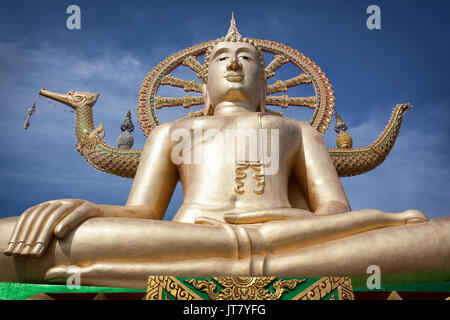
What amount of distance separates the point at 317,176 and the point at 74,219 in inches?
69.9

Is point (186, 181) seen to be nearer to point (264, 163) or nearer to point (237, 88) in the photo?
point (264, 163)

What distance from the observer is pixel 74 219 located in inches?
77.4

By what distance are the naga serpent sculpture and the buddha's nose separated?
0.78m

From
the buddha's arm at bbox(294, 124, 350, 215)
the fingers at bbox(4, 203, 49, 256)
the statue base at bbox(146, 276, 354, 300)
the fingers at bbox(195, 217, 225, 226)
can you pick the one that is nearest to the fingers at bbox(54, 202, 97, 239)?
the fingers at bbox(4, 203, 49, 256)

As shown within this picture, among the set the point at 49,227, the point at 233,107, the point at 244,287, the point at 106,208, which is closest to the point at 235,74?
the point at 233,107

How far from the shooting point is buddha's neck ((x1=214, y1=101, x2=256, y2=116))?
329 cm

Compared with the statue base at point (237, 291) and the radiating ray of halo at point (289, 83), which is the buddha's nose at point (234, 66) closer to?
the radiating ray of halo at point (289, 83)

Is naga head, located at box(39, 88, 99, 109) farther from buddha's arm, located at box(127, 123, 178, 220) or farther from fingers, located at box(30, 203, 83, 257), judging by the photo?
fingers, located at box(30, 203, 83, 257)

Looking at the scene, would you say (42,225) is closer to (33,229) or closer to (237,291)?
(33,229)

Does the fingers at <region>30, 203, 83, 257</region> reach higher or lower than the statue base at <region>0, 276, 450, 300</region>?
higher

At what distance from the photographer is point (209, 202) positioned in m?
2.70

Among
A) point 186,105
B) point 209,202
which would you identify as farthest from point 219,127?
point 186,105
